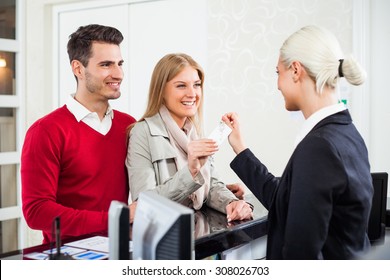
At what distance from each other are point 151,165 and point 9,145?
2985 millimetres

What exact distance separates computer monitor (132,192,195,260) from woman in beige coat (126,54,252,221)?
829 mm

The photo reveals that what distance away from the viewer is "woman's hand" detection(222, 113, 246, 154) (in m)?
1.90

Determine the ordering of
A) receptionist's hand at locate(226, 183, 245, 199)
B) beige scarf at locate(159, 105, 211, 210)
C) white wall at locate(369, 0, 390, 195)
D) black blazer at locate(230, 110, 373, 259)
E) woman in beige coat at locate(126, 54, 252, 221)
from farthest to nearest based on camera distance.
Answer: white wall at locate(369, 0, 390, 195) → receptionist's hand at locate(226, 183, 245, 199) → beige scarf at locate(159, 105, 211, 210) → woman in beige coat at locate(126, 54, 252, 221) → black blazer at locate(230, 110, 373, 259)

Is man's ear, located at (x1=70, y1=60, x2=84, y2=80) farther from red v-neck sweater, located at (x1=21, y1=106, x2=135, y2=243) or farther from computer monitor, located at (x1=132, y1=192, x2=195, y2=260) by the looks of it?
computer monitor, located at (x1=132, y1=192, x2=195, y2=260)

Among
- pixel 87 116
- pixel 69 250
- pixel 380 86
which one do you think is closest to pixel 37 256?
pixel 69 250

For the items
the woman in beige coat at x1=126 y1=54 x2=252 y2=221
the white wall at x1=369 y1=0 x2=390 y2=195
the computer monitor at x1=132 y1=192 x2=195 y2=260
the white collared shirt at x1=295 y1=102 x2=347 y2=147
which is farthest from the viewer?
the white wall at x1=369 y1=0 x2=390 y2=195

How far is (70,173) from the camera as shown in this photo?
2066mm

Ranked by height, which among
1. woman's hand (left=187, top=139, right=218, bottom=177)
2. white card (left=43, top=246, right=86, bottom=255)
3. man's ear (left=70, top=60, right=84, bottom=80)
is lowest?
white card (left=43, top=246, right=86, bottom=255)

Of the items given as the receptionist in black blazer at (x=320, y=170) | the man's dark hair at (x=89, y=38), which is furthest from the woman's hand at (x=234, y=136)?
the man's dark hair at (x=89, y=38)

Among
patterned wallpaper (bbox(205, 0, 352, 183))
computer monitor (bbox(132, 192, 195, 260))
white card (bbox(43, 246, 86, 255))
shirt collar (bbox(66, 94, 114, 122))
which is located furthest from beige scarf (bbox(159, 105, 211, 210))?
patterned wallpaper (bbox(205, 0, 352, 183))

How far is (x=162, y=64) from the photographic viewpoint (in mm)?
2170

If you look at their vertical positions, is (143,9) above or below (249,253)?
above
